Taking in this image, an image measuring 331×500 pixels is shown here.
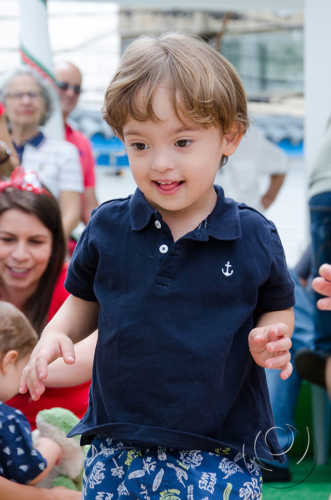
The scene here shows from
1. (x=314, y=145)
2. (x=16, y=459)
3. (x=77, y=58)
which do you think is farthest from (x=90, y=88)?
(x=16, y=459)

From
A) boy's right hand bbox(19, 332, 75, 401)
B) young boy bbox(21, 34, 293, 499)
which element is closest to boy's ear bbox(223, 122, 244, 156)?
young boy bbox(21, 34, 293, 499)

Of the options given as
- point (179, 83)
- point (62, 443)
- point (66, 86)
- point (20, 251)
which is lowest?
A: point (62, 443)

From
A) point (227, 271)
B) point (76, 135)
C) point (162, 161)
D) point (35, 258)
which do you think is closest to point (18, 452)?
point (35, 258)

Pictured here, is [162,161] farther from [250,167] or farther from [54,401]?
[250,167]

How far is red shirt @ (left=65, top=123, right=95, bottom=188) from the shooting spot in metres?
4.15

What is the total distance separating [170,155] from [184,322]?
290 mm

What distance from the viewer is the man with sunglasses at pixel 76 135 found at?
412cm

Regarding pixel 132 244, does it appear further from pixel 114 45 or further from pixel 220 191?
pixel 114 45

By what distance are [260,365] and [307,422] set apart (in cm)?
216

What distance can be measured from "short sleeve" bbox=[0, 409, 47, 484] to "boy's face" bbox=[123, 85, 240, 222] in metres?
0.73

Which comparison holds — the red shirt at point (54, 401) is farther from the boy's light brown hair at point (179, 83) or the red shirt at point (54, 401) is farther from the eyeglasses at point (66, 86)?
the eyeglasses at point (66, 86)

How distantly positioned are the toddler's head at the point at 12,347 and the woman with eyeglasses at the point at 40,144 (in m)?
1.59

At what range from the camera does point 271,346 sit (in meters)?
1.29

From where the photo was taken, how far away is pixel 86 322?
158cm
